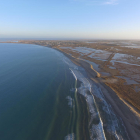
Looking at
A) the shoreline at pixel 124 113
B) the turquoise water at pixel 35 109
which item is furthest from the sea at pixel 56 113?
the shoreline at pixel 124 113

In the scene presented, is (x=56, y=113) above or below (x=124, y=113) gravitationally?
below

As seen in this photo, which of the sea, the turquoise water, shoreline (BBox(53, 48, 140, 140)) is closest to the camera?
the sea

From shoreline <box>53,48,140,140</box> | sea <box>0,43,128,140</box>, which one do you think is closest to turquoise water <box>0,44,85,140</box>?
sea <box>0,43,128,140</box>

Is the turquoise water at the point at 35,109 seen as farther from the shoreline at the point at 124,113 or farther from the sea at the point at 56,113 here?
the shoreline at the point at 124,113

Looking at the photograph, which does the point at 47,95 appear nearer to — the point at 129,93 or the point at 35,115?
the point at 35,115

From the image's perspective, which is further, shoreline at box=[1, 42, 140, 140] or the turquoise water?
shoreline at box=[1, 42, 140, 140]

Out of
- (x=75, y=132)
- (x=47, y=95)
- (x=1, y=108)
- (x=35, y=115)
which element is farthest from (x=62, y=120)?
(x=1, y=108)

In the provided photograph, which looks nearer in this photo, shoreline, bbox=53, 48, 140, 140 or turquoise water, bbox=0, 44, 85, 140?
turquoise water, bbox=0, 44, 85, 140

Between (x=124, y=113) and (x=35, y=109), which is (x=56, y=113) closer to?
(x=35, y=109)

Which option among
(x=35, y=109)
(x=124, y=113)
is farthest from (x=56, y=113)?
(x=124, y=113)

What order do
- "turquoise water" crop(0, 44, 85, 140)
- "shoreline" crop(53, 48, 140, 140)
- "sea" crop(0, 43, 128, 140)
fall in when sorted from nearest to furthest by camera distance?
"sea" crop(0, 43, 128, 140), "turquoise water" crop(0, 44, 85, 140), "shoreline" crop(53, 48, 140, 140)

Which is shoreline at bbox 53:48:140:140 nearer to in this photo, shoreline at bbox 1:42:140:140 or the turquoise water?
shoreline at bbox 1:42:140:140

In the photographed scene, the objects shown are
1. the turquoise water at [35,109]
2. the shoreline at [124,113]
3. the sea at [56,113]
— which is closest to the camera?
the sea at [56,113]
